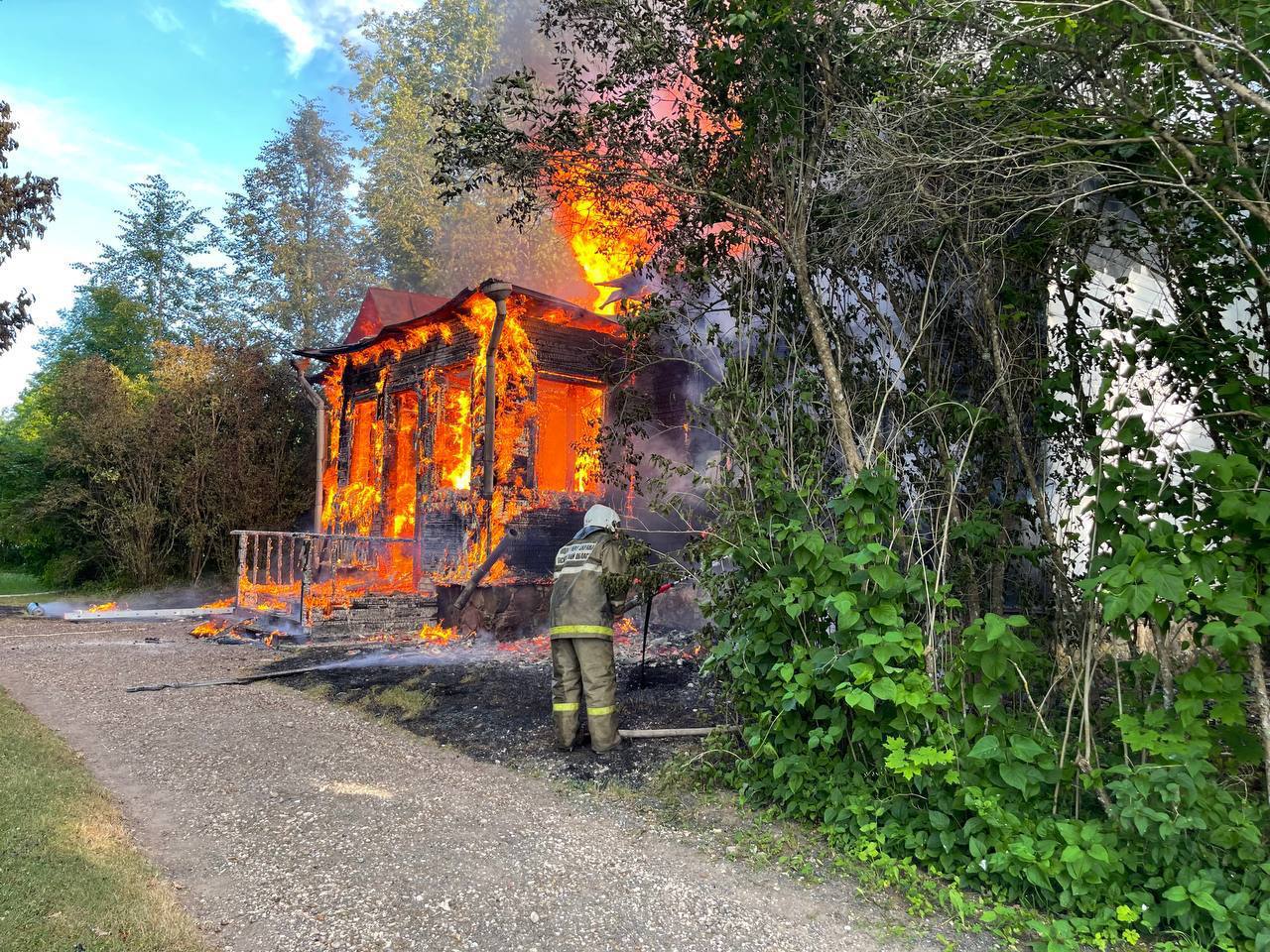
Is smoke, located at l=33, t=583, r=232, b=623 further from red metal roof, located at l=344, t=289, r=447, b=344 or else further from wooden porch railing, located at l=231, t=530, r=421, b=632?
red metal roof, located at l=344, t=289, r=447, b=344

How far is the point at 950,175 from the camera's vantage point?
4.00 metres

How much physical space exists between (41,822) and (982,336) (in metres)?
5.75

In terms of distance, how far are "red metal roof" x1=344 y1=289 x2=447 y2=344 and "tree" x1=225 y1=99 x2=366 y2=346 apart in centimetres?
1452

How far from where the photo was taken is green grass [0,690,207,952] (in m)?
2.75

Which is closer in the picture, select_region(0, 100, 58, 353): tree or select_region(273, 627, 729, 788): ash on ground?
select_region(273, 627, 729, 788): ash on ground

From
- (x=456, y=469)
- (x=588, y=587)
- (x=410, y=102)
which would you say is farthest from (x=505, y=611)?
(x=410, y=102)

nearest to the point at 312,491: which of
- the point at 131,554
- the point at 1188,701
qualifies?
the point at 131,554

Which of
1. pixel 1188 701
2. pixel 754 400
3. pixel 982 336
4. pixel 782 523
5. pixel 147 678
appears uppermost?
pixel 982 336

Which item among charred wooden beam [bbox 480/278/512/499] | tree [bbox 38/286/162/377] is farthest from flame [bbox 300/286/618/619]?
tree [bbox 38/286/162/377]

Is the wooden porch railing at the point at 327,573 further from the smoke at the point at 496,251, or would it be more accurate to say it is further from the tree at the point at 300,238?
the tree at the point at 300,238

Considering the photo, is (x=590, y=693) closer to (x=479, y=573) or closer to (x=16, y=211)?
(x=479, y=573)

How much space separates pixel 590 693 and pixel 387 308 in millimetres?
12461

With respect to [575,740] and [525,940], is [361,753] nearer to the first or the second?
[575,740]

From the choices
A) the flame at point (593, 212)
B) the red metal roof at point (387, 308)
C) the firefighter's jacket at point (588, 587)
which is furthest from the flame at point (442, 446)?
the firefighter's jacket at point (588, 587)
